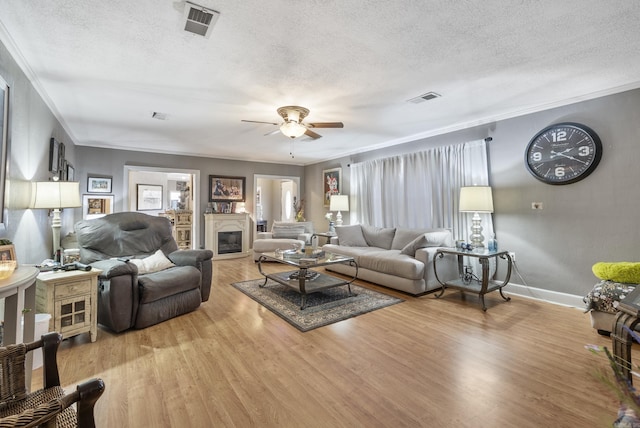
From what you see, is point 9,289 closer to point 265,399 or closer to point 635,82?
point 265,399

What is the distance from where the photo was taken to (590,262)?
3.31m

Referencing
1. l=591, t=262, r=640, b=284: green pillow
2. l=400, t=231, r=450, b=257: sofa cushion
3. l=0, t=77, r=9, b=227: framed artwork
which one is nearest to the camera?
l=0, t=77, r=9, b=227: framed artwork

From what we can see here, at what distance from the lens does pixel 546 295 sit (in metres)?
3.64

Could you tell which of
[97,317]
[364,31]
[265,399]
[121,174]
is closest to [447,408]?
[265,399]

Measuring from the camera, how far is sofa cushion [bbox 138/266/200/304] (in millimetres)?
2811

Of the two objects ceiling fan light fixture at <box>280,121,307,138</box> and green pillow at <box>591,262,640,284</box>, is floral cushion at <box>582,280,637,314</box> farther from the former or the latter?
ceiling fan light fixture at <box>280,121,307,138</box>

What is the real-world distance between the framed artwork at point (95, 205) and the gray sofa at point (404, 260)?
4.56m

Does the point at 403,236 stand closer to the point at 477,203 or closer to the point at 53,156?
the point at 477,203

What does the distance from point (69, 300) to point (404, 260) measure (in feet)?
11.8

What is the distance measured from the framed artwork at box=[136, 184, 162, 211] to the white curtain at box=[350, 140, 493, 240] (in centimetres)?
588

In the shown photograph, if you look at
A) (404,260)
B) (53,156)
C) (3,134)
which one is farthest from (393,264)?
(53,156)

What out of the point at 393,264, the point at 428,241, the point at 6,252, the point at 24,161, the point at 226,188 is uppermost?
the point at 226,188

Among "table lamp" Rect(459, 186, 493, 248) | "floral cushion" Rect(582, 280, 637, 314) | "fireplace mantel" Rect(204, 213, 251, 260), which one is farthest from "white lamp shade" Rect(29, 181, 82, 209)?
"floral cushion" Rect(582, 280, 637, 314)

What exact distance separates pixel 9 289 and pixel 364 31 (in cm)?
255
